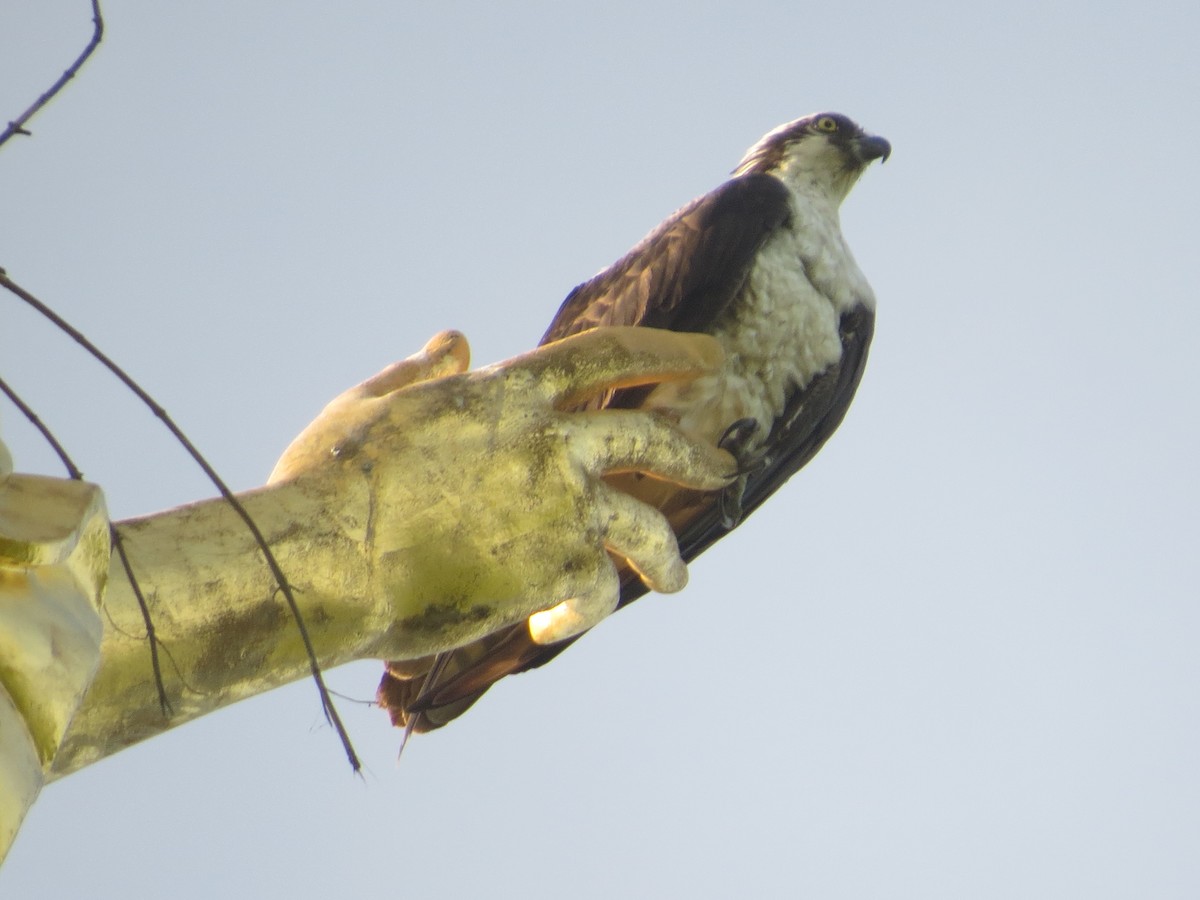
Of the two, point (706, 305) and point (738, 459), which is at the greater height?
point (706, 305)

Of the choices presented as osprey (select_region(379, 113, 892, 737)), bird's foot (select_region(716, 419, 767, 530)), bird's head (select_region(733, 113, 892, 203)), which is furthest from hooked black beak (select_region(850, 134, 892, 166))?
bird's foot (select_region(716, 419, 767, 530))

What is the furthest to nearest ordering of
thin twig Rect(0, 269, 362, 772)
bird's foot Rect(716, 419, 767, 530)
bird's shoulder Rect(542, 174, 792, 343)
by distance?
bird's shoulder Rect(542, 174, 792, 343), bird's foot Rect(716, 419, 767, 530), thin twig Rect(0, 269, 362, 772)

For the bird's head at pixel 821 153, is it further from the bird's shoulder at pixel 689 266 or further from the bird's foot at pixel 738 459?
the bird's foot at pixel 738 459

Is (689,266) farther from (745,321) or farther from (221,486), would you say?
(221,486)

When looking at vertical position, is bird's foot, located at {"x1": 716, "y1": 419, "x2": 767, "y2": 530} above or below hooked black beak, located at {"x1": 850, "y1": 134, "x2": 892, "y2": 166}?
below

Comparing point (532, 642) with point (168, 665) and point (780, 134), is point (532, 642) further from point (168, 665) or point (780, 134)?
point (780, 134)

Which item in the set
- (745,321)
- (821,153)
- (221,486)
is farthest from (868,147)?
(221,486)

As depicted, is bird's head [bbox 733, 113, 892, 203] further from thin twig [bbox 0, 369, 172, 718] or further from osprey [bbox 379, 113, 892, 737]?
thin twig [bbox 0, 369, 172, 718]

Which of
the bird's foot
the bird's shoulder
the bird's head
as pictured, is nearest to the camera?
the bird's foot
